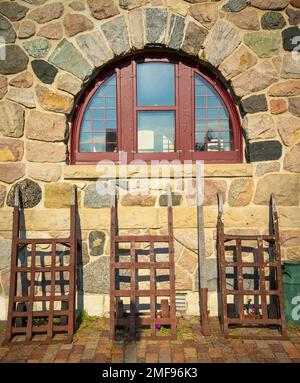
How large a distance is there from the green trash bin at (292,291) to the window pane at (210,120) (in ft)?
4.56

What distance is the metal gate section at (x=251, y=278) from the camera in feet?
9.95

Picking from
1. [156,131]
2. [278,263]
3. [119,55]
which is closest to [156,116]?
[156,131]

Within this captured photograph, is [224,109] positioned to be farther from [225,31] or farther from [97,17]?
[97,17]

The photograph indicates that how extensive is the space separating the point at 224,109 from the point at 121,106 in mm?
1141

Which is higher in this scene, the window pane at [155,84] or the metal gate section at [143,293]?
the window pane at [155,84]

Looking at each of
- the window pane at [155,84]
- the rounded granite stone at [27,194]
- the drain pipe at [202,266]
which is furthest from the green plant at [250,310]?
the rounded granite stone at [27,194]

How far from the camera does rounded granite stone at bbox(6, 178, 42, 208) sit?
3348mm

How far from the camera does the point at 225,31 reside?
10.9ft

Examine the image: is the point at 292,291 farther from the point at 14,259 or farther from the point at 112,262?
the point at 14,259

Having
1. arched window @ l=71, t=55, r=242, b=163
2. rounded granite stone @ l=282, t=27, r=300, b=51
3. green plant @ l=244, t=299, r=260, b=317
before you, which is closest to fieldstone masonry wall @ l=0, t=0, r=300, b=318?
rounded granite stone @ l=282, t=27, r=300, b=51

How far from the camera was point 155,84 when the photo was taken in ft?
11.7

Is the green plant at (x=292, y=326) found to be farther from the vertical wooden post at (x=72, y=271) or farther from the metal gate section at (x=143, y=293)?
the vertical wooden post at (x=72, y=271)

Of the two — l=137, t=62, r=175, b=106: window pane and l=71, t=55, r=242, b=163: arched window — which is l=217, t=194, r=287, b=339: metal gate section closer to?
l=71, t=55, r=242, b=163: arched window

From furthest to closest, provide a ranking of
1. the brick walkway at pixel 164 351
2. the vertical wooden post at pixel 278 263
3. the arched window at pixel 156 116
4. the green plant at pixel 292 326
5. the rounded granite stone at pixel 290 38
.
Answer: the arched window at pixel 156 116
the rounded granite stone at pixel 290 38
the green plant at pixel 292 326
the vertical wooden post at pixel 278 263
the brick walkway at pixel 164 351
